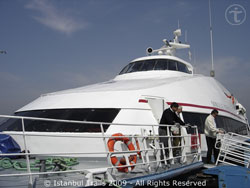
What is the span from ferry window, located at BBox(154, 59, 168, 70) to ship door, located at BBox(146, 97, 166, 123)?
139 inches

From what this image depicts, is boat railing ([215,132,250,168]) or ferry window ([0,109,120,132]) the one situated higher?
ferry window ([0,109,120,132])

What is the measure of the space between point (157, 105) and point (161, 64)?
3.90 m

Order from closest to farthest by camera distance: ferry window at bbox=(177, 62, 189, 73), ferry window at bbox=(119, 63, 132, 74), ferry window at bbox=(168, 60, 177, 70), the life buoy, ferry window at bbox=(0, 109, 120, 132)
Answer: the life buoy < ferry window at bbox=(0, 109, 120, 132) < ferry window at bbox=(168, 60, 177, 70) < ferry window at bbox=(177, 62, 189, 73) < ferry window at bbox=(119, 63, 132, 74)

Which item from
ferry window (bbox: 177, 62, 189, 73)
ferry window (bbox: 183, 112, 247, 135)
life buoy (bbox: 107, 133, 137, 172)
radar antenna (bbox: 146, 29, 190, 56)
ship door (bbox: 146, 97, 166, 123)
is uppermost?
radar antenna (bbox: 146, 29, 190, 56)

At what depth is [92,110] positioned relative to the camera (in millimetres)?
5688

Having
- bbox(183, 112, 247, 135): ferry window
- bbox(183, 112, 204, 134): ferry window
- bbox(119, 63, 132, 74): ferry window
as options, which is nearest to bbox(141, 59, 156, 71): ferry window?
bbox(119, 63, 132, 74): ferry window

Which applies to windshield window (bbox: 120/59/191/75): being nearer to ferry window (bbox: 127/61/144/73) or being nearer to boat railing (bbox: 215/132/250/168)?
ferry window (bbox: 127/61/144/73)

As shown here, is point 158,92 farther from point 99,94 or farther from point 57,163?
point 57,163

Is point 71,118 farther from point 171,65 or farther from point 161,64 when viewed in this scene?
point 171,65

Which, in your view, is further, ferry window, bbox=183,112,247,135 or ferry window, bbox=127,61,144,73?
ferry window, bbox=127,61,144,73

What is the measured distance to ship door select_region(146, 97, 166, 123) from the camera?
6.06 meters

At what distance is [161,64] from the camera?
9.77 metres

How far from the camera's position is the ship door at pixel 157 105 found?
6.06 m

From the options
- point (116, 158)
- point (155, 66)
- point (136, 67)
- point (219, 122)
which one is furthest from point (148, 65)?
point (116, 158)
